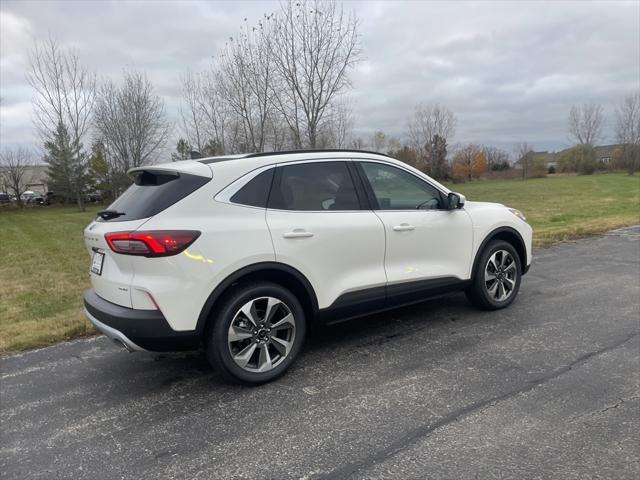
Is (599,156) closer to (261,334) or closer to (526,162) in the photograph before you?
(526,162)

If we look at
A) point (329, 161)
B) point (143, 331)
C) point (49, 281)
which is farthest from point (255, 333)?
point (49, 281)

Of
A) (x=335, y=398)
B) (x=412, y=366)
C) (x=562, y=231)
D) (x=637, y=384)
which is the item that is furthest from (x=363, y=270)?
(x=562, y=231)

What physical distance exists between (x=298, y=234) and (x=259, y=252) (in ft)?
1.17

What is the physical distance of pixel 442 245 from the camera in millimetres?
4484

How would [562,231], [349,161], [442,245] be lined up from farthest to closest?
[562,231] < [442,245] < [349,161]

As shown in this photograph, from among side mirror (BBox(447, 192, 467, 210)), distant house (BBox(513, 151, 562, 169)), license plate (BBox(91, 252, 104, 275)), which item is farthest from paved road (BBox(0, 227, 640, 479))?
distant house (BBox(513, 151, 562, 169))

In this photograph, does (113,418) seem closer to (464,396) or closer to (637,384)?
(464,396)

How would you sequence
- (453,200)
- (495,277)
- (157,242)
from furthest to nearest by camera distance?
(495,277), (453,200), (157,242)

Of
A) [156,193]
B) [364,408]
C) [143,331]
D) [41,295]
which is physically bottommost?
[364,408]

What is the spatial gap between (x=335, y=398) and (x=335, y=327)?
5.04 feet

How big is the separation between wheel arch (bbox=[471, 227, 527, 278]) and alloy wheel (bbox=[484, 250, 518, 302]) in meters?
0.16

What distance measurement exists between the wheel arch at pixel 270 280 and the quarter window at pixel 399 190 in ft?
3.50

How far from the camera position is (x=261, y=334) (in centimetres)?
345

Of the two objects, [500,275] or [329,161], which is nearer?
[329,161]
